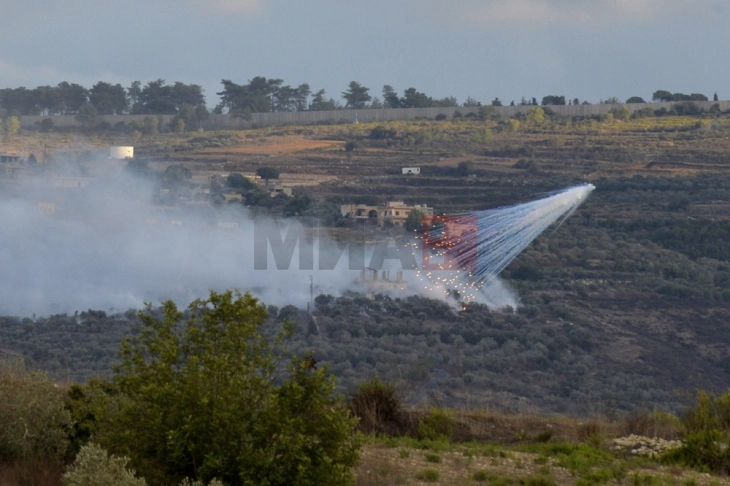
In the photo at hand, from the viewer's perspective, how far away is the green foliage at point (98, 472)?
6.84 meters

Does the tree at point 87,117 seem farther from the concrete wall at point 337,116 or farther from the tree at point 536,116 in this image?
the tree at point 536,116

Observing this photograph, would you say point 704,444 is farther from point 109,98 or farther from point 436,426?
point 109,98

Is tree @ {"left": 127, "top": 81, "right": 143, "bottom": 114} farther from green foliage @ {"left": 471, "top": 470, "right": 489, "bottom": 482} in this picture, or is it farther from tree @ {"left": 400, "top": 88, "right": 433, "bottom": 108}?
green foliage @ {"left": 471, "top": 470, "right": 489, "bottom": 482}

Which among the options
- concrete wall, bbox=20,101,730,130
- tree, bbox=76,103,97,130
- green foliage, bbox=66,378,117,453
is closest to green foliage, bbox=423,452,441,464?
green foliage, bbox=66,378,117,453

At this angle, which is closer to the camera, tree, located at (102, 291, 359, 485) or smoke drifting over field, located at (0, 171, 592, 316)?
tree, located at (102, 291, 359, 485)

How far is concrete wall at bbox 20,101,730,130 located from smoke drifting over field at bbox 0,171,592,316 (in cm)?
→ 2668

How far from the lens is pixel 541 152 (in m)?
58.0

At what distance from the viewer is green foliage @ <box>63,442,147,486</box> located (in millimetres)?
6844

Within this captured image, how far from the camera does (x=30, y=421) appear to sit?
9445 mm

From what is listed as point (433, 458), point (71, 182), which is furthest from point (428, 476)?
point (71, 182)

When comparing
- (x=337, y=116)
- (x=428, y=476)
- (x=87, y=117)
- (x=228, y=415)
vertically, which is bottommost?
(x=428, y=476)

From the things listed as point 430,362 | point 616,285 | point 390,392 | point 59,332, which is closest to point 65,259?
point 59,332

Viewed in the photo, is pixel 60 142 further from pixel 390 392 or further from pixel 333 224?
pixel 390 392

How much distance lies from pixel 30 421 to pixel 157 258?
29.3 m
